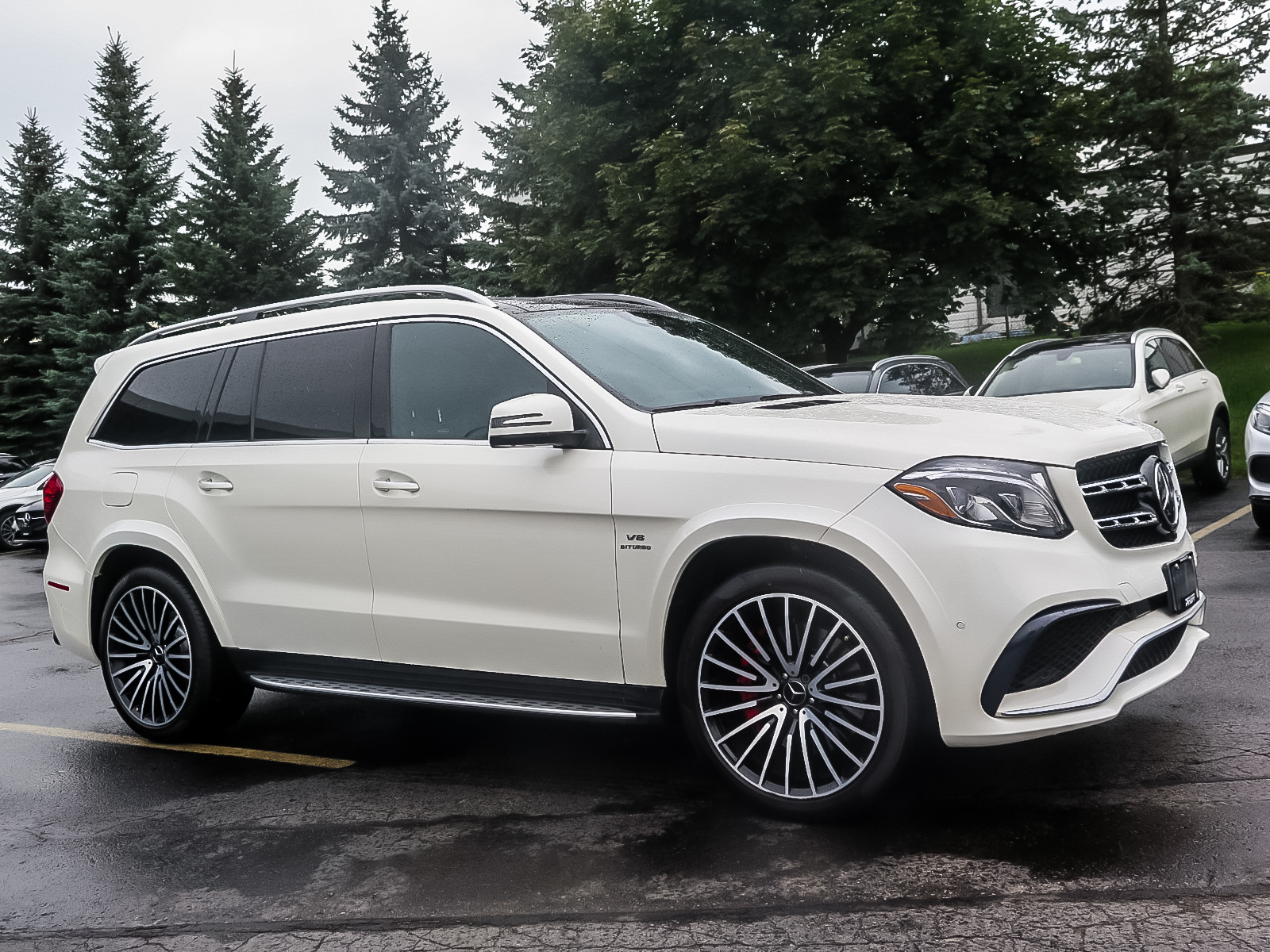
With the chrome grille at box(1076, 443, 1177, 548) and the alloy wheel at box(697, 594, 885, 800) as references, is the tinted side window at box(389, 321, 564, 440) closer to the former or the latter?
the alloy wheel at box(697, 594, 885, 800)

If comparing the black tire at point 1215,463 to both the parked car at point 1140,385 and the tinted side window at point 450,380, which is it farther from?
the tinted side window at point 450,380

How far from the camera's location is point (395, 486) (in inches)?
187

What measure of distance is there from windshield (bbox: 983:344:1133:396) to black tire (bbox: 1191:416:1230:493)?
65.6 inches

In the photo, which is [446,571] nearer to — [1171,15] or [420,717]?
[420,717]

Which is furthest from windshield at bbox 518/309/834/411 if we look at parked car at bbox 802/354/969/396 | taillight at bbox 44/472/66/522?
parked car at bbox 802/354/969/396

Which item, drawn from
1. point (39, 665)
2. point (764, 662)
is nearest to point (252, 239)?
point (39, 665)

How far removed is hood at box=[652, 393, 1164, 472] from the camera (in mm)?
3791

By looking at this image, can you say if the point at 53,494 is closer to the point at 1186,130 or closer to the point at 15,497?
the point at 15,497

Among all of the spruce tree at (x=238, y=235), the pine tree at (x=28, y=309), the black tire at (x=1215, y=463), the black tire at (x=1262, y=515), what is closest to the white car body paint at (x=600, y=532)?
the black tire at (x=1262, y=515)

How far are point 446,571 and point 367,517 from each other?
0.45m

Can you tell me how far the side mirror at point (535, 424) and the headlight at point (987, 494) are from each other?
45.4 inches

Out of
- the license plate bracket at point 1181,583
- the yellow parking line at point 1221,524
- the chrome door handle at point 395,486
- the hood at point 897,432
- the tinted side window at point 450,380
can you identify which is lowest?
the yellow parking line at point 1221,524

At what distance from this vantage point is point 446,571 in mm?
4625

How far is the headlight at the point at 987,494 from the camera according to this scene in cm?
367
